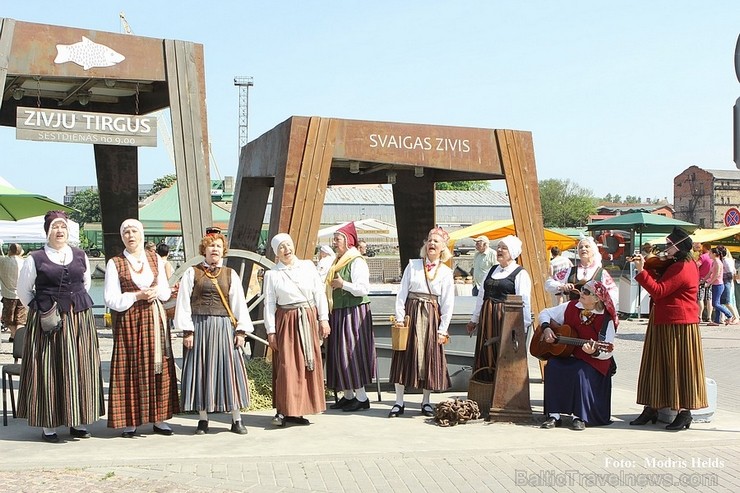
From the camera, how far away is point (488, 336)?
25.2ft

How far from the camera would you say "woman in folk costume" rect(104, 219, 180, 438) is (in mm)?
6664

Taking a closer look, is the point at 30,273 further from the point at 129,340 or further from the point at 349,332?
the point at 349,332

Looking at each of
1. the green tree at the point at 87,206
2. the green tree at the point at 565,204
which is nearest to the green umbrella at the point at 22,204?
the green tree at the point at 565,204

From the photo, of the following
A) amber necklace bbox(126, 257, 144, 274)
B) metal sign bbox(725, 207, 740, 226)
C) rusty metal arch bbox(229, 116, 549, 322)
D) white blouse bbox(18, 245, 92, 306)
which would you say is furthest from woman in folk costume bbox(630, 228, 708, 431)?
metal sign bbox(725, 207, 740, 226)

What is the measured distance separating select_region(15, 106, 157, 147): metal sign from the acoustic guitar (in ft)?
12.6

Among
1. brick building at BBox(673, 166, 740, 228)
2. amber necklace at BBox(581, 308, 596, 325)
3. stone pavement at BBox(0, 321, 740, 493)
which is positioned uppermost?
brick building at BBox(673, 166, 740, 228)

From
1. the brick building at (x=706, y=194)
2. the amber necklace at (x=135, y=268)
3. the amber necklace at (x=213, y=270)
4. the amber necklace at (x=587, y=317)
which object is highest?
the brick building at (x=706, y=194)

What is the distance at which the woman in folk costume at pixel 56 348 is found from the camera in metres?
6.54

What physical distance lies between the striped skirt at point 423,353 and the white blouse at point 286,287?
0.91m

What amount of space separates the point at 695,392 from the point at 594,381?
2.47 feet

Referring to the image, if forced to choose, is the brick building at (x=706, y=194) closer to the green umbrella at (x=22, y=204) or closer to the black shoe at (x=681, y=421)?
the green umbrella at (x=22, y=204)

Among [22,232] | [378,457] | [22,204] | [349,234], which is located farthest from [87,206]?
[378,457]

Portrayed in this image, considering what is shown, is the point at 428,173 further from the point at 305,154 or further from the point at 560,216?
the point at 560,216

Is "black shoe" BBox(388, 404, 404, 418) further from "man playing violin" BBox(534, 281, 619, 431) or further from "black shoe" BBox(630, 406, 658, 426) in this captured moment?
"black shoe" BBox(630, 406, 658, 426)
